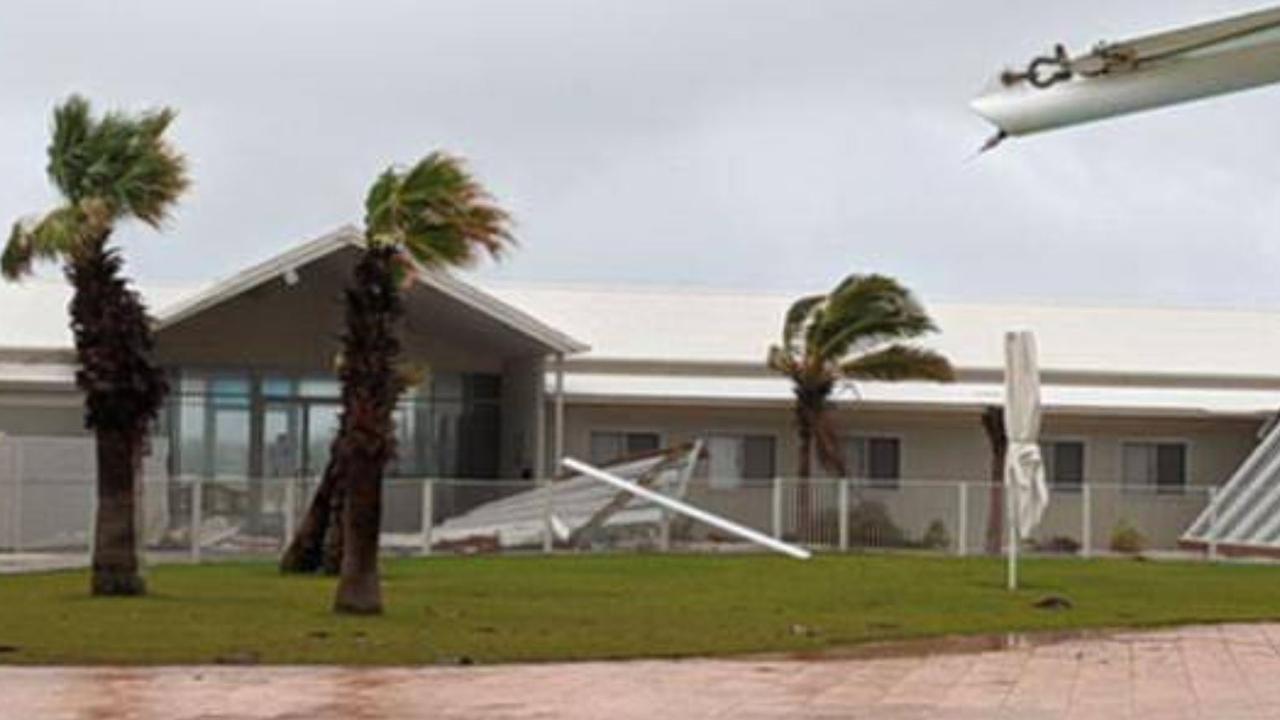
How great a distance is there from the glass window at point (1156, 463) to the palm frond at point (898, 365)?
16.7 feet

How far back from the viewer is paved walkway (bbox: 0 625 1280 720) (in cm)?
1216

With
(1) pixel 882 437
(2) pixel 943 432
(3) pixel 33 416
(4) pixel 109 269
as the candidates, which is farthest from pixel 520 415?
(4) pixel 109 269

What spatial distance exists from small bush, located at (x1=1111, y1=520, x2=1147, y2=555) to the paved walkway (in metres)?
21.2

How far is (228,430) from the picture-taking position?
3847 centimetres

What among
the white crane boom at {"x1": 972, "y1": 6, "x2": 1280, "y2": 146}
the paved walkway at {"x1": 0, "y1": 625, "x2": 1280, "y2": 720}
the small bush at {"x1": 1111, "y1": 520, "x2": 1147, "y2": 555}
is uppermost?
the white crane boom at {"x1": 972, "y1": 6, "x2": 1280, "y2": 146}

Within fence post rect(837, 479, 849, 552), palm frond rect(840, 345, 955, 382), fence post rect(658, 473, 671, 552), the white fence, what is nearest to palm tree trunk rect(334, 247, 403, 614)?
the white fence

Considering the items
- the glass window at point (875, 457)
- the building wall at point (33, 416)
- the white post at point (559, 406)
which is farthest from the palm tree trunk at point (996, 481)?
the building wall at point (33, 416)

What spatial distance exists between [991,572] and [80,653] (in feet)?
51.9

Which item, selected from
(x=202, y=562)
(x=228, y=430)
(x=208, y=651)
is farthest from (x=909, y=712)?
(x=228, y=430)

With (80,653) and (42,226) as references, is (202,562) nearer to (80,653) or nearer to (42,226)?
(42,226)

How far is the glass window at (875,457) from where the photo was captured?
4034 centimetres

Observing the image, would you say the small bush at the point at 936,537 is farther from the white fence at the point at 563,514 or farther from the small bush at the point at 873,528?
the small bush at the point at 873,528

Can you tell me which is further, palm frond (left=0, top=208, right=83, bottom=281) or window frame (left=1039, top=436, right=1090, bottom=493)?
window frame (left=1039, top=436, right=1090, bottom=493)

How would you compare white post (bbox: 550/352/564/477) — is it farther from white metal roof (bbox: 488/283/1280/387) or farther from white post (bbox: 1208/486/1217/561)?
white post (bbox: 1208/486/1217/561)
